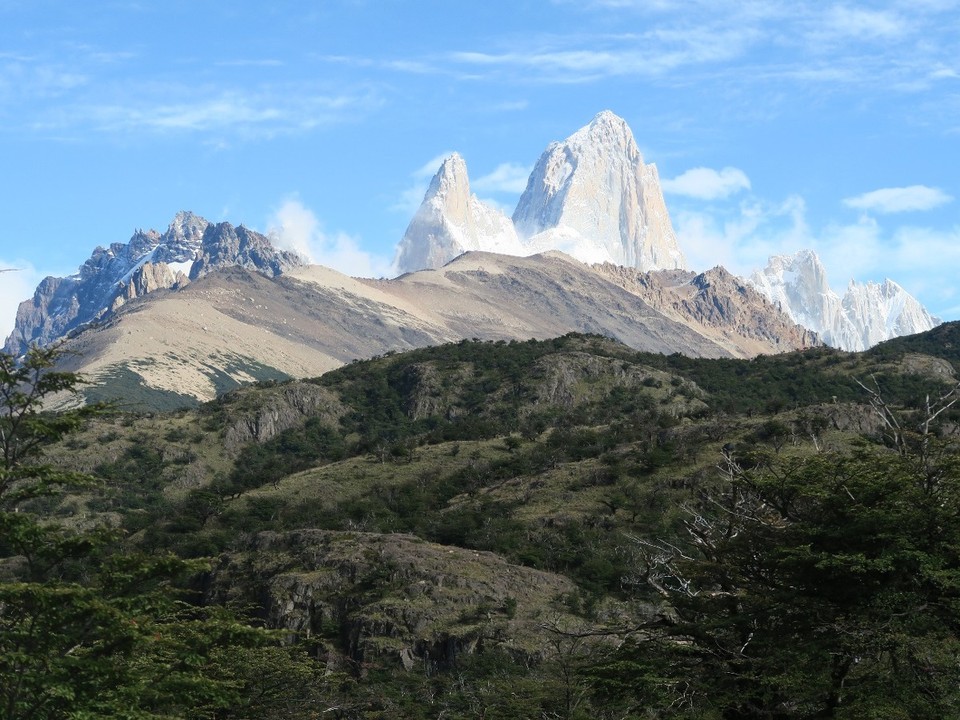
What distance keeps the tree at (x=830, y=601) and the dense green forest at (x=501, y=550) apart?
0.26 ft

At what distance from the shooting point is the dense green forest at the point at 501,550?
3020 cm

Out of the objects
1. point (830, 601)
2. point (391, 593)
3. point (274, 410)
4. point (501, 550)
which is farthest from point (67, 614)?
point (274, 410)

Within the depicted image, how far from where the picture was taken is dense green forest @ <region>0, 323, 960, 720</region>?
30203 mm

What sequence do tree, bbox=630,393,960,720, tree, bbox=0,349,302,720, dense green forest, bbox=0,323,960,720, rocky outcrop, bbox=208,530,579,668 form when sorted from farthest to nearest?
1. rocky outcrop, bbox=208,530,579,668
2. dense green forest, bbox=0,323,960,720
3. tree, bbox=0,349,302,720
4. tree, bbox=630,393,960,720

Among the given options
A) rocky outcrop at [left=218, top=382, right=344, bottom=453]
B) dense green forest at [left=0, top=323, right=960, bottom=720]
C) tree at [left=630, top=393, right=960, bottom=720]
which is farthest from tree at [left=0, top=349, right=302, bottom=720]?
rocky outcrop at [left=218, top=382, right=344, bottom=453]

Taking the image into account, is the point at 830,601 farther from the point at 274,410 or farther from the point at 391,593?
the point at 274,410

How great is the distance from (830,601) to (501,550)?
65719 millimetres

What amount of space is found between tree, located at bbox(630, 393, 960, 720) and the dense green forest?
0.08 metres

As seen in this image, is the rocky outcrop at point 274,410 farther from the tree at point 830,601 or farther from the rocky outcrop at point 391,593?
the tree at point 830,601

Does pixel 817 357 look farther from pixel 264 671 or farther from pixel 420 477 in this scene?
pixel 264 671

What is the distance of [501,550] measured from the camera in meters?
95.9

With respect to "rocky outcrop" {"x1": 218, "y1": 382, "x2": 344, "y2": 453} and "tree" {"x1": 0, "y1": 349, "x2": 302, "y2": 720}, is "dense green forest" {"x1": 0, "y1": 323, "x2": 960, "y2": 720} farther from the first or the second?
"rocky outcrop" {"x1": 218, "y1": 382, "x2": 344, "y2": 453}

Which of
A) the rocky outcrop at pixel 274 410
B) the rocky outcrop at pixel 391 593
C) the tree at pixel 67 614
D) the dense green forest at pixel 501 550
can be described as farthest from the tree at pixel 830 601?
the rocky outcrop at pixel 274 410

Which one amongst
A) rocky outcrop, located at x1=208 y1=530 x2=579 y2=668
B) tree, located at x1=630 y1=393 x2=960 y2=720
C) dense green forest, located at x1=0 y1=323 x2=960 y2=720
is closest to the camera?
tree, located at x1=630 y1=393 x2=960 y2=720
